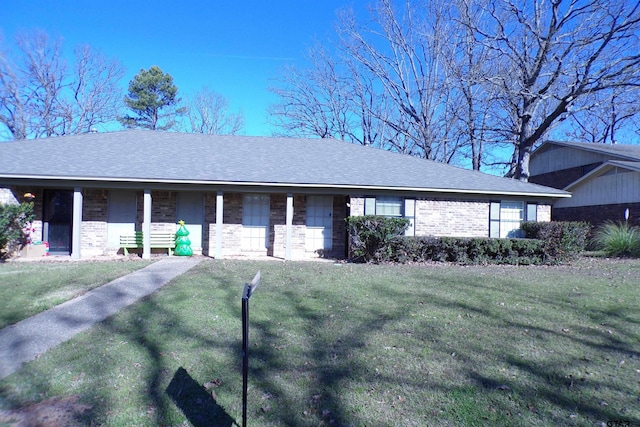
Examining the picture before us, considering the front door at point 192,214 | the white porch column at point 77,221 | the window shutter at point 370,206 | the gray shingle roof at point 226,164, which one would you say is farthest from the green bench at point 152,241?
the window shutter at point 370,206

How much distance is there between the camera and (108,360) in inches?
167

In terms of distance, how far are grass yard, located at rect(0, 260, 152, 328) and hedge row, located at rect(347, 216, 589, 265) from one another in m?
6.17

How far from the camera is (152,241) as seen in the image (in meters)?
13.0

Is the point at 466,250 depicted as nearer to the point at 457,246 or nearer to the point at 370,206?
the point at 457,246

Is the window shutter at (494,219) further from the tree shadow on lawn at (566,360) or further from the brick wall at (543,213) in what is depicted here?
the tree shadow on lawn at (566,360)

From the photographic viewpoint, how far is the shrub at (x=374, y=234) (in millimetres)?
11695

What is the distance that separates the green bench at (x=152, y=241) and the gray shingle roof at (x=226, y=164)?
209 centimetres

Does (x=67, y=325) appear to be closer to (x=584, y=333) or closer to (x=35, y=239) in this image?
(x=584, y=333)

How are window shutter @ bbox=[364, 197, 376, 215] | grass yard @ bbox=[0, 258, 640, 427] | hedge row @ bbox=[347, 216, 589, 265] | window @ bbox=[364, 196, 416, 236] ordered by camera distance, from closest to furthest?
grass yard @ bbox=[0, 258, 640, 427]
hedge row @ bbox=[347, 216, 589, 265]
window shutter @ bbox=[364, 197, 376, 215]
window @ bbox=[364, 196, 416, 236]

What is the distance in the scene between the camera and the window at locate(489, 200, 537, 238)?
14219 mm

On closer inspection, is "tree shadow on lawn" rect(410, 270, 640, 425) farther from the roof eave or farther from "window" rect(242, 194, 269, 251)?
"window" rect(242, 194, 269, 251)

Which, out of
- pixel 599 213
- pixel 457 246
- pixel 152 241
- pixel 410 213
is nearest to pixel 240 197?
pixel 152 241

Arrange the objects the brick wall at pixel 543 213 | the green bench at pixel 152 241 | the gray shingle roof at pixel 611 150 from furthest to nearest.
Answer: the gray shingle roof at pixel 611 150 → the brick wall at pixel 543 213 → the green bench at pixel 152 241

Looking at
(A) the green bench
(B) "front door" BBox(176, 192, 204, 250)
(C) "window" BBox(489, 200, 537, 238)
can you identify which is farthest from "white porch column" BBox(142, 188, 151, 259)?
(C) "window" BBox(489, 200, 537, 238)
